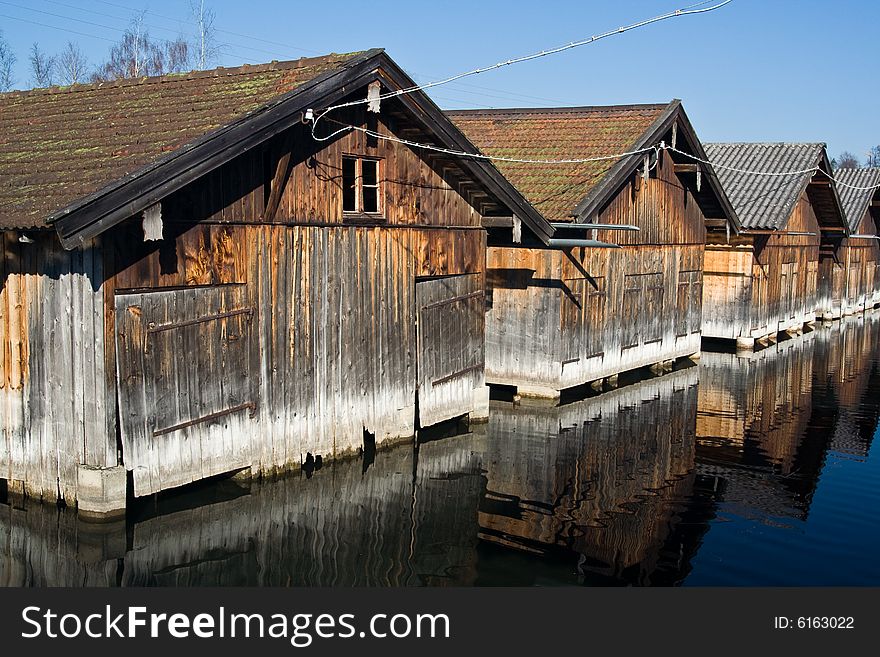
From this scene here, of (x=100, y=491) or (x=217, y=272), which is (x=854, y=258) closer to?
(x=217, y=272)

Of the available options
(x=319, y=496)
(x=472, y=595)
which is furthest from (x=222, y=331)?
(x=472, y=595)

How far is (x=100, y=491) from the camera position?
10367 millimetres

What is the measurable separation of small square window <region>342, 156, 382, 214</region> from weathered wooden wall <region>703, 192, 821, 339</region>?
1657 cm

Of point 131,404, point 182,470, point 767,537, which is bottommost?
point 767,537

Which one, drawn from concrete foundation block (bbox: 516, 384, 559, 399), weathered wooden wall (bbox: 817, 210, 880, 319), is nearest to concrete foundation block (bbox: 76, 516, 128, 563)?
concrete foundation block (bbox: 516, 384, 559, 399)

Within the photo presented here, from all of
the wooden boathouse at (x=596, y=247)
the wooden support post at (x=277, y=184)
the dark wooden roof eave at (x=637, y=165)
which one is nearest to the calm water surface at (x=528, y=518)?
the wooden boathouse at (x=596, y=247)

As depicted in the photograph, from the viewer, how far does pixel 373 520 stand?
11.6 metres

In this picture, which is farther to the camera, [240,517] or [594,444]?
[594,444]

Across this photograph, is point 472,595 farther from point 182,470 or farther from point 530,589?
point 182,470

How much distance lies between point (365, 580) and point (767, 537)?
16.8 ft

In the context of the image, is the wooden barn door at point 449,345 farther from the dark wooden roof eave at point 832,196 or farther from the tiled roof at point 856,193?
the tiled roof at point 856,193

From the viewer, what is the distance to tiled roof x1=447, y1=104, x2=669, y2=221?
19625 mm

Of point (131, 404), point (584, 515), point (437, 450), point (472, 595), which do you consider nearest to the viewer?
point (472, 595)

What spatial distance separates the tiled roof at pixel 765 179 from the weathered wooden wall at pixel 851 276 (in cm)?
716
